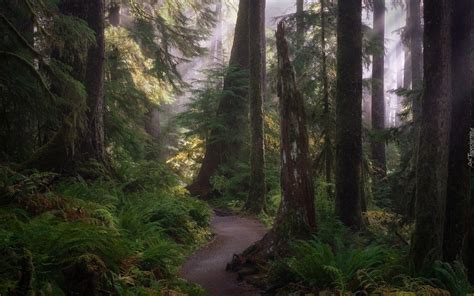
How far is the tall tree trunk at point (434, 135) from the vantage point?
6.76 m

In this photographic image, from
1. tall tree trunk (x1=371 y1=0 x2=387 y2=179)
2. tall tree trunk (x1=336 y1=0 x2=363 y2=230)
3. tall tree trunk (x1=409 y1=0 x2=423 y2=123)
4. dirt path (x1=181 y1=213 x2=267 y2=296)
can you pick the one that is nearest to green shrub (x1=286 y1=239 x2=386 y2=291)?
dirt path (x1=181 y1=213 x2=267 y2=296)

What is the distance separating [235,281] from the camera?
26.7ft

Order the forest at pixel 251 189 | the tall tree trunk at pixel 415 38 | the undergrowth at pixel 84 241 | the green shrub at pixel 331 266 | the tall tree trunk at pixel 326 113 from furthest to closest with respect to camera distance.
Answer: the tall tree trunk at pixel 415 38
the tall tree trunk at pixel 326 113
the green shrub at pixel 331 266
the forest at pixel 251 189
the undergrowth at pixel 84 241

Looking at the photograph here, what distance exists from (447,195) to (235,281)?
4214 millimetres

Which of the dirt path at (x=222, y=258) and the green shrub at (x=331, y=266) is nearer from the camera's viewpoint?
the green shrub at (x=331, y=266)

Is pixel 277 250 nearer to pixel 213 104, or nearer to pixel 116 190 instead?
pixel 116 190

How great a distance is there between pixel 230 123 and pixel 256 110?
5.16 m

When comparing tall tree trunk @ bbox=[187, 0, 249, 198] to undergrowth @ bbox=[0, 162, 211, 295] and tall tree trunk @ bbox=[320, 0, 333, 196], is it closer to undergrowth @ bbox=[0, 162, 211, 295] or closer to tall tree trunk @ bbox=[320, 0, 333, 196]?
tall tree trunk @ bbox=[320, 0, 333, 196]

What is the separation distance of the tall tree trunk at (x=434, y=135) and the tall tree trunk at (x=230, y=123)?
1372cm

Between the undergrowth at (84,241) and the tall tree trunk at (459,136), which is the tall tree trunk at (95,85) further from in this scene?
the tall tree trunk at (459,136)

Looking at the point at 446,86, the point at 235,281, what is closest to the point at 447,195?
the point at 446,86

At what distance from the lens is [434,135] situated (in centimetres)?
681

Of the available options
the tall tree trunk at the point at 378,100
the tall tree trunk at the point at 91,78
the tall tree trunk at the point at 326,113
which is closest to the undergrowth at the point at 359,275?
the tall tree trunk at the point at 91,78

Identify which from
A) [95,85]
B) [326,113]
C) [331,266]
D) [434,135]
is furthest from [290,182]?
[326,113]
